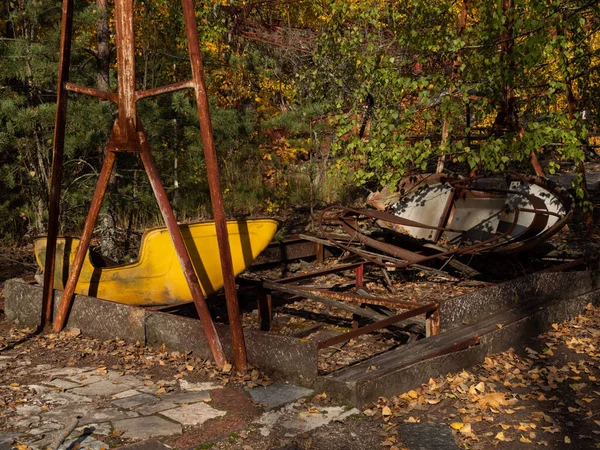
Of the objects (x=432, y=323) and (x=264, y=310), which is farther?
(x=264, y=310)

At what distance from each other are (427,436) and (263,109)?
1118cm

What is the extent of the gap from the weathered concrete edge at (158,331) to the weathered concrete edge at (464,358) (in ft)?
1.05

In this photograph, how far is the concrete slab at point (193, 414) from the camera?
17.8ft

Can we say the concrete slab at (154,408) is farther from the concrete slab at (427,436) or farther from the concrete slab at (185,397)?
the concrete slab at (427,436)

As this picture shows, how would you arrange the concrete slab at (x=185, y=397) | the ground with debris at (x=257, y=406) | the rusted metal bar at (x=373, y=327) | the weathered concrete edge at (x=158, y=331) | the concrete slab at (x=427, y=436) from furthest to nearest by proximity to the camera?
1. the weathered concrete edge at (x=158, y=331)
2. the rusted metal bar at (x=373, y=327)
3. the concrete slab at (x=185, y=397)
4. the ground with debris at (x=257, y=406)
5. the concrete slab at (x=427, y=436)

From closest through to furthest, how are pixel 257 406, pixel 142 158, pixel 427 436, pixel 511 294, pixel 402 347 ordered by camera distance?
pixel 427 436 < pixel 257 406 < pixel 402 347 < pixel 142 158 < pixel 511 294

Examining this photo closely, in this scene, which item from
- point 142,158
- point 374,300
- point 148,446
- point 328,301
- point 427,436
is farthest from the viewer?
point 328,301

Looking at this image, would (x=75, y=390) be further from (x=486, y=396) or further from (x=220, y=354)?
(x=486, y=396)

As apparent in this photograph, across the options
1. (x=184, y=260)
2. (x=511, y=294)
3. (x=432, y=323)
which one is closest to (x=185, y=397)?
(x=184, y=260)

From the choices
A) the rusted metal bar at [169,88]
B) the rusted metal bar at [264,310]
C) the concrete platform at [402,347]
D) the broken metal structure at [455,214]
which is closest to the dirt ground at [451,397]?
the concrete platform at [402,347]

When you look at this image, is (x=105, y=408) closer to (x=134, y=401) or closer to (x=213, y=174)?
(x=134, y=401)

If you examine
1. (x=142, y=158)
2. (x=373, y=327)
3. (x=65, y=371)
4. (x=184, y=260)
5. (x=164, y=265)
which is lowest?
(x=65, y=371)

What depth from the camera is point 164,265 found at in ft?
25.5

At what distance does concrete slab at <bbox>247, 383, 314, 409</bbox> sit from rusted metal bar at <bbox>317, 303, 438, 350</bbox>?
15.1 inches
